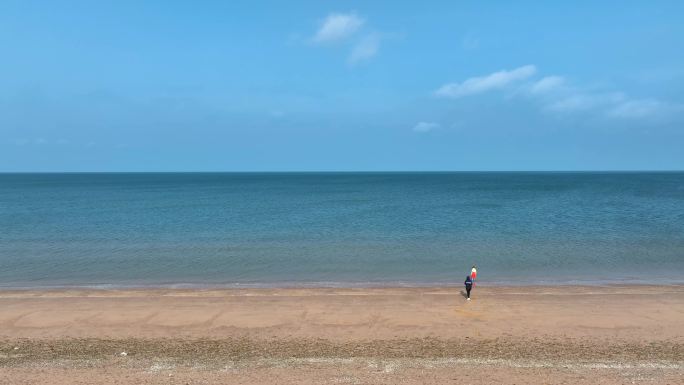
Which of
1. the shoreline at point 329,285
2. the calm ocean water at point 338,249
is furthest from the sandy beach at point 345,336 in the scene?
the calm ocean water at point 338,249

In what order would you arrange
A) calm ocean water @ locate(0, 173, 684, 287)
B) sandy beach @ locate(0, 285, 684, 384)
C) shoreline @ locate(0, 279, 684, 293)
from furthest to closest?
calm ocean water @ locate(0, 173, 684, 287), shoreline @ locate(0, 279, 684, 293), sandy beach @ locate(0, 285, 684, 384)

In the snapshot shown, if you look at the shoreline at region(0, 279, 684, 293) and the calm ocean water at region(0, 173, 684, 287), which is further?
the calm ocean water at region(0, 173, 684, 287)

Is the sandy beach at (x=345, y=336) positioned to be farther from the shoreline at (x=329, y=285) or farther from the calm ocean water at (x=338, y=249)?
the calm ocean water at (x=338, y=249)

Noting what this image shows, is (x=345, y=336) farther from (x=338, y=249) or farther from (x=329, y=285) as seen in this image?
(x=338, y=249)

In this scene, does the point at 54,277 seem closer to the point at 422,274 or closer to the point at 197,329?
the point at 197,329

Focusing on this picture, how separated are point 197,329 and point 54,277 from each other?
14.7m

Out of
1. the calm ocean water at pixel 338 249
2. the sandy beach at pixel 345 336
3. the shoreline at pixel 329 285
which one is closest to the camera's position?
the sandy beach at pixel 345 336

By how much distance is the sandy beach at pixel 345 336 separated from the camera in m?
13.2

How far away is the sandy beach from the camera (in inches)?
519

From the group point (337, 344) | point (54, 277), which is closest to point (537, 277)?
point (337, 344)

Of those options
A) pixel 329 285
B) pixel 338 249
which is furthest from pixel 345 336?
pixel 338 249

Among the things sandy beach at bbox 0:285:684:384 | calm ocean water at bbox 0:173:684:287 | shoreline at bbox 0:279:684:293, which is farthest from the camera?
calm ocean water at bbox 0:173:684:287

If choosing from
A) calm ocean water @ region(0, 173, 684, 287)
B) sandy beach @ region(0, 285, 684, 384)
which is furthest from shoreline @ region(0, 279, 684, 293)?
sandy beach @ region(0, 285, 684, 384)

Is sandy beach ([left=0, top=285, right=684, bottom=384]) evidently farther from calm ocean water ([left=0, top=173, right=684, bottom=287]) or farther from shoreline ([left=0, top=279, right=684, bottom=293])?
calm ocean water ([left=0, top=173, right=684, bottom=287])
